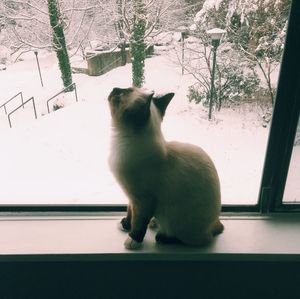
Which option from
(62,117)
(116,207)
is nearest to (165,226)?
(116,207)

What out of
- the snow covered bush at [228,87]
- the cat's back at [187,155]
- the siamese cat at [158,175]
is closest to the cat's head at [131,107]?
the siamese cat at [158,175]

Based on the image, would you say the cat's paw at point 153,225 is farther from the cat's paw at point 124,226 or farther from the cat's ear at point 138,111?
the cat's ear at point 138,111

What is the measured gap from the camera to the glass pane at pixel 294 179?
1.05m

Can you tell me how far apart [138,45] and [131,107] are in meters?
0.31

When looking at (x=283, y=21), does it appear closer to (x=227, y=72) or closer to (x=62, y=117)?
(x=227, y=72)

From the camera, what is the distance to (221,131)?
113 cm

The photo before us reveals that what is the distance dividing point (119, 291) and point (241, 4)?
101 cm

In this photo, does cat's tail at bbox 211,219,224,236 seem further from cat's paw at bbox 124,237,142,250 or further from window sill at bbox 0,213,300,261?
cat's paw at bbox 124,237,142,250

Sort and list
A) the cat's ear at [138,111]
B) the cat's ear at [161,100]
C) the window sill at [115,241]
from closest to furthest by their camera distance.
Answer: the cat's ear at [138,111] < the cat's ear at [161,100] < the window sill at [115,241]

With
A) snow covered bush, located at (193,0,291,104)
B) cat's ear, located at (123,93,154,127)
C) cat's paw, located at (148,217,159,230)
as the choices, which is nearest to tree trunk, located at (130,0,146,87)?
snow covered bush, located at (193,0,291,104)

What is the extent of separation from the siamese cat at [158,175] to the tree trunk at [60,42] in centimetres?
28

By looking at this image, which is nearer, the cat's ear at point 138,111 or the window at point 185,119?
the cat's ear at point 138,111

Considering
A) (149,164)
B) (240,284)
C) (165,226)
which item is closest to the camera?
(149,164)

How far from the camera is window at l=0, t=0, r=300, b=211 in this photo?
3.29ft
